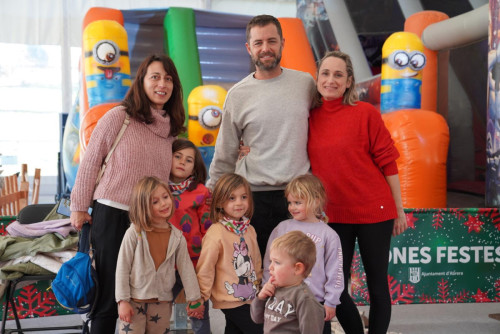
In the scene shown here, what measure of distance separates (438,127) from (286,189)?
2.49m

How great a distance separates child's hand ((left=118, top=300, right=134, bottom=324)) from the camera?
72.2 inches

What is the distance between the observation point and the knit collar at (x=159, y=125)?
1.99 meters

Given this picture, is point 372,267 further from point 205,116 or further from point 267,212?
point 205,116

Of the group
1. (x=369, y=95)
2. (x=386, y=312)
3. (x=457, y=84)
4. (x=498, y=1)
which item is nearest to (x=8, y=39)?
(x=369, y=95)

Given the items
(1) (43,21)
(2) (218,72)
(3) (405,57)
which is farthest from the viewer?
(1) (43,21)

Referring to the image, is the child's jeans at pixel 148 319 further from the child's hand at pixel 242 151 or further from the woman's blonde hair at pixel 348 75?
the woman's blonde hair at pixel 348 75

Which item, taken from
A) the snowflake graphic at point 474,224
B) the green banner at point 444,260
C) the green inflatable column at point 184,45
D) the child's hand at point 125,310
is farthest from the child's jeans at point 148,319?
the green inflatable column at point 184,45

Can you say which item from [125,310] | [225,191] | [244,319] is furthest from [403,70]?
[125,310]

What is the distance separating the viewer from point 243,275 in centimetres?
192

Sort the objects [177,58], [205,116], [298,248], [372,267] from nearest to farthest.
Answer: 1. [298,248]
2. [372,267]
3. [205,116]
4. [177,58]

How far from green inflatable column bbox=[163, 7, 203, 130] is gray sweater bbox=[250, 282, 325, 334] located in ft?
11.9

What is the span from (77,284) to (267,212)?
73 cm

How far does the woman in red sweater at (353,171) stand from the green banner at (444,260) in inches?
35.3

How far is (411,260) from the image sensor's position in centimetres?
292
